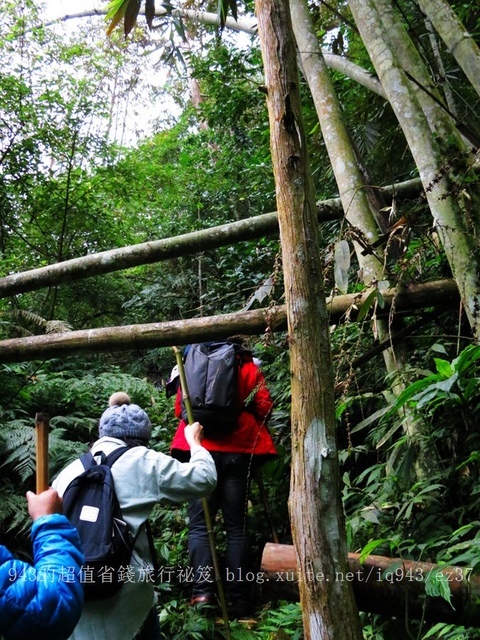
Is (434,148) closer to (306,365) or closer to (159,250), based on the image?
(306,365)

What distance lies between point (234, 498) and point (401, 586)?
1781 mm

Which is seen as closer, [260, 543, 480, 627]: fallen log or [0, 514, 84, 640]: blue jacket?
[0, 514, 84, 640]: blue jacket

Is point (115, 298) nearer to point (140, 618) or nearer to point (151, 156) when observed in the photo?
point (151, 156)

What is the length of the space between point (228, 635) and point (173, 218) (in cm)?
768

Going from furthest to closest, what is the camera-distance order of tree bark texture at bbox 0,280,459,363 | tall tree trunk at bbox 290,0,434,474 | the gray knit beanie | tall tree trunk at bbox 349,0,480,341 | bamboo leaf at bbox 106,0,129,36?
bamboo leaf at bbox 106,0,129,36
tall tree trunk at bbox 290,0,434,474
tree bark texture at bbox 0,280,459,363
tall tree trunk at bbox 349,0,480,341
the gray knit beanie

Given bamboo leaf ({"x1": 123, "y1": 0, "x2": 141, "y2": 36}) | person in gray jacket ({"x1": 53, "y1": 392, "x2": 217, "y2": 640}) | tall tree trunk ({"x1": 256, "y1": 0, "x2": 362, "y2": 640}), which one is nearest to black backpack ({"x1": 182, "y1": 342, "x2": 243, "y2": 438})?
person in gray jacket ({"x1": 53, "y1": 392, "x2": 217, "y2": 640})

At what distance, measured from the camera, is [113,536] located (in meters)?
2.23

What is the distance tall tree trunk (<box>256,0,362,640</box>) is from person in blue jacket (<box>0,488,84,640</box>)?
757 mm

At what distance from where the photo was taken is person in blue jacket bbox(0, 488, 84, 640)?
57.0 inches

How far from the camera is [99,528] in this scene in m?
2.24

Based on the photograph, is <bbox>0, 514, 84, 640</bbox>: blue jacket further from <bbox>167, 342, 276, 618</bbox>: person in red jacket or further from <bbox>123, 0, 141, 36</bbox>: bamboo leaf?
<bbox>123, 0, 141, 36</bbox>: bamboo leaf

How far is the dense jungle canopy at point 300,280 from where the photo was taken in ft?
7.09

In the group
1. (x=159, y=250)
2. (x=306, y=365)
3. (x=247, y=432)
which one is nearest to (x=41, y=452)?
(x=306, y=365)

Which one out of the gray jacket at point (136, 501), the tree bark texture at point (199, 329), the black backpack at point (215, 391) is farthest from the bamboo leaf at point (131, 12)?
the gray jacket at point (136, 501)
